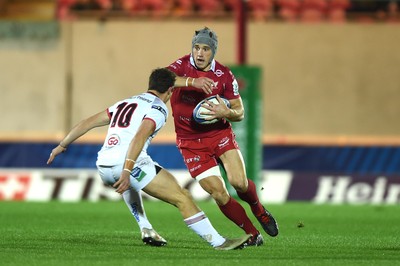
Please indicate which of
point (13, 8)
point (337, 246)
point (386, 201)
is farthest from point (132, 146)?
point (13, 8)

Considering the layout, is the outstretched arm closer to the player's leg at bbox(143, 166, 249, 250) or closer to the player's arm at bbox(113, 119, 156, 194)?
the player's leg at bbox(143, 166, 249, 250)

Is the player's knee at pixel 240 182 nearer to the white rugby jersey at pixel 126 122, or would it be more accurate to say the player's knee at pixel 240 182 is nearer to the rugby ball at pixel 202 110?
the rugby ball at pixel 202 110

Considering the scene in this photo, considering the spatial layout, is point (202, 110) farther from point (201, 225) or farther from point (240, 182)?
point (201, 225)

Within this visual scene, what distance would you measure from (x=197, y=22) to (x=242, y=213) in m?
11.0

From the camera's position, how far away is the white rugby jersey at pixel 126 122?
379 inches

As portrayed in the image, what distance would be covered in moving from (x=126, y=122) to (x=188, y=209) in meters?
0.97

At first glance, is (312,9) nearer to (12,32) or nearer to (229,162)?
(12,32)

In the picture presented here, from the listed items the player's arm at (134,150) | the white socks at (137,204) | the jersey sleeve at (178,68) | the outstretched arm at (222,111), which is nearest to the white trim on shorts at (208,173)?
the outstretched arm at (222,111)

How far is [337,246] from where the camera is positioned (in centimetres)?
1039

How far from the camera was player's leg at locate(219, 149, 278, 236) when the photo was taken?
1045cm

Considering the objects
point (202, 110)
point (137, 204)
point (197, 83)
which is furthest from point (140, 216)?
point (197, 83)

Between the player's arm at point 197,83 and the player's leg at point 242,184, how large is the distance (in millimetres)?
833

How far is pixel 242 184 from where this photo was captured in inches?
411

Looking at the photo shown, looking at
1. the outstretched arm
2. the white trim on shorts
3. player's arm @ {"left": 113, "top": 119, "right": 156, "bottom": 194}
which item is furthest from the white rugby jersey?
the white trim on shorts
